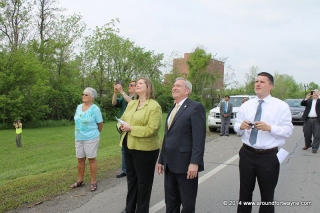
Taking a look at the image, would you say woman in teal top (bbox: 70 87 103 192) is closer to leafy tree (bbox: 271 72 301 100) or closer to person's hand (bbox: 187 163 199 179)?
person's hand (bbox: 187 163 199 179)

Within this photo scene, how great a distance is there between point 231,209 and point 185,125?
1.88m

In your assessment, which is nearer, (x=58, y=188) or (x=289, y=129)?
(x=289, y=129)

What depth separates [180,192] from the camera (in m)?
3.38

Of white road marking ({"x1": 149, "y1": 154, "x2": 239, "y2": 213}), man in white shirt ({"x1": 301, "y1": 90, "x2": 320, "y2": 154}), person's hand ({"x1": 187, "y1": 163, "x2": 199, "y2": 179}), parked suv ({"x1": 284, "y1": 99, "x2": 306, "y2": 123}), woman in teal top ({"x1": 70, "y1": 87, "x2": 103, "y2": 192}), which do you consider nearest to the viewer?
person's hand ({"x1": 187, "y1": 163, "x2": 199, "y2": 179})

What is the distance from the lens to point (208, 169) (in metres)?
6.68

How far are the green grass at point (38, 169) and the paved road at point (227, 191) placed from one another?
96 centimetres

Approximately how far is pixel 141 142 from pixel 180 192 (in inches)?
32.8

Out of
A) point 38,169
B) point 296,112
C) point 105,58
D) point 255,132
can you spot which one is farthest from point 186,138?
point 105,58

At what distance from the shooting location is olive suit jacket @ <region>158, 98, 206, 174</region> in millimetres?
3248

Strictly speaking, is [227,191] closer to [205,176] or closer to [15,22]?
[205,176]

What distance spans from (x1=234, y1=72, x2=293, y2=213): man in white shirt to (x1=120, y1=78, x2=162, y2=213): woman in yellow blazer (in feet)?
3.71

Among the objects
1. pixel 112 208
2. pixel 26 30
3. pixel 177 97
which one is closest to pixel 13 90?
pixel 26 30

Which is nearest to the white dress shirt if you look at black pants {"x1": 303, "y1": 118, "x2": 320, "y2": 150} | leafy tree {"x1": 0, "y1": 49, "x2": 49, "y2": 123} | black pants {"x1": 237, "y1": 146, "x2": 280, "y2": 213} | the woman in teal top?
black pants {"x1": 237, "y1": 146, "x2": 280, "y2": 213}

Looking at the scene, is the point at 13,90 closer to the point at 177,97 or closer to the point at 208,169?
the point at 208,169
